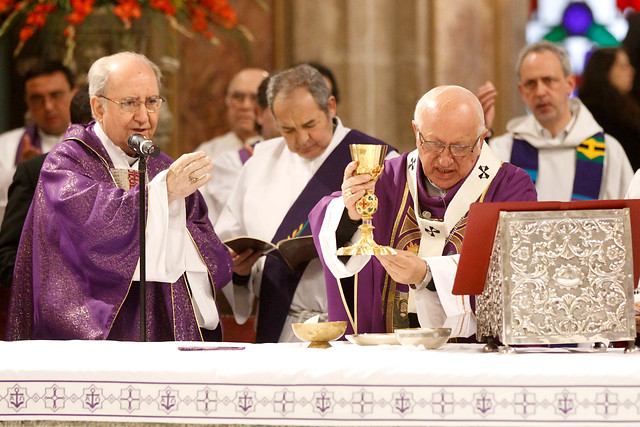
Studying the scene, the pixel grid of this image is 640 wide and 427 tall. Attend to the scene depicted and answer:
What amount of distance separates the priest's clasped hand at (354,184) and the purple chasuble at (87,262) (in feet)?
3.01

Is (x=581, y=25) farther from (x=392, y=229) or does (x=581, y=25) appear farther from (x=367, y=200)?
(x=367, y=200)

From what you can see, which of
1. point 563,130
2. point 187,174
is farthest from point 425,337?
point 563,130

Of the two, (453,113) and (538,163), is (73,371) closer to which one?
(453,113)

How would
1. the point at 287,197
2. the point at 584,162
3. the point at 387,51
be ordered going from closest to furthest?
the point at 287,197, the point at 584,162, the point at 387,51

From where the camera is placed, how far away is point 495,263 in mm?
3561

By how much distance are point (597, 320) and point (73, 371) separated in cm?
163

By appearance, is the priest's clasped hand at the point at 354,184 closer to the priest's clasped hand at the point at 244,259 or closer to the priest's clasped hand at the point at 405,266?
the priest's clasped hand at the point at 405,266

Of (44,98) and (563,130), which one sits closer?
(563,130)

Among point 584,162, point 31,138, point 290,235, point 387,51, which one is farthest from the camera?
point 387,51

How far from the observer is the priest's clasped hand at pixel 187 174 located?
4.15 meters

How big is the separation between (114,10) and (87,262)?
7.71 feet

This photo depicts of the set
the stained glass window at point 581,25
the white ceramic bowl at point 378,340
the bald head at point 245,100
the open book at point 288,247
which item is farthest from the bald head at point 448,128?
the stained glass window at point 581,25

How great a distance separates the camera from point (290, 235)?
219 inches

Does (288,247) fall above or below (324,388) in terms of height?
above
